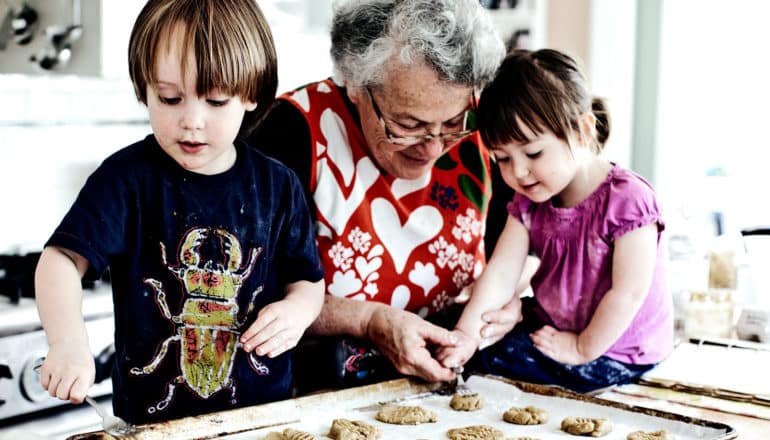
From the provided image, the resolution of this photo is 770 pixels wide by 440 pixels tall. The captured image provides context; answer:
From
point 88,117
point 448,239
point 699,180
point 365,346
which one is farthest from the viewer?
point 699,180

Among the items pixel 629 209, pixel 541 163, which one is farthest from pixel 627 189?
pixel 541 163

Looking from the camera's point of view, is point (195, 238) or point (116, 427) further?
point (195, 238)

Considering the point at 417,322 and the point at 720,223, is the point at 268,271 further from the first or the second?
the point at 720,223

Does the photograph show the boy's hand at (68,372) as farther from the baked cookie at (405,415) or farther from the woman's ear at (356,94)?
the woman's ear at (356,94)

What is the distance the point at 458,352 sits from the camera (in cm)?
158

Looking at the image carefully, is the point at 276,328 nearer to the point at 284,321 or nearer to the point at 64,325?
the point at 284,321

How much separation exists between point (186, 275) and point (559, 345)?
622 millimetres

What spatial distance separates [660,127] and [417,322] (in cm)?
223

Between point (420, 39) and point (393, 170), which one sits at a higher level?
point (420, 39)

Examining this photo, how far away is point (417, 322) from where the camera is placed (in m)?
1.61

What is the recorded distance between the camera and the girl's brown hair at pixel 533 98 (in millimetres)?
1521

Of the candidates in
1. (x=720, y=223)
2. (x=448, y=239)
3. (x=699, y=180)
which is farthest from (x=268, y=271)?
(x=699, y=180)

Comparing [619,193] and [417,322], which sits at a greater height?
[619,193]

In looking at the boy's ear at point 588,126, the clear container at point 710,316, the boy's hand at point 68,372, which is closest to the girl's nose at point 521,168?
the boy's ear at point 588,126
